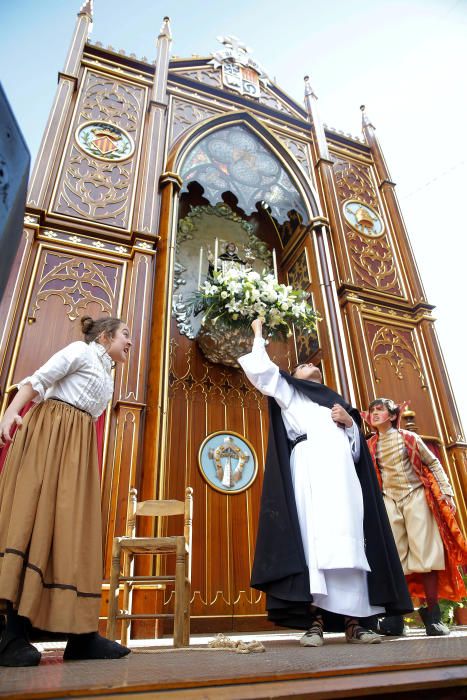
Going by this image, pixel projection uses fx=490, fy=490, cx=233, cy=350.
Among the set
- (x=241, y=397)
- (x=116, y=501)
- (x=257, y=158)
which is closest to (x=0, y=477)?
(x=116, y=501)

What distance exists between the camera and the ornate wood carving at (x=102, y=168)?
5.31 metres

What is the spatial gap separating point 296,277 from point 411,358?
186 cm

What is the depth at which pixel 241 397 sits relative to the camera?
5895 mm

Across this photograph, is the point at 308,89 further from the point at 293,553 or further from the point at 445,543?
the point at 293,553

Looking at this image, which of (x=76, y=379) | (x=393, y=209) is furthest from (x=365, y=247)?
(x=76, y=379)

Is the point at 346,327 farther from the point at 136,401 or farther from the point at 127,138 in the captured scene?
the point at 127,138

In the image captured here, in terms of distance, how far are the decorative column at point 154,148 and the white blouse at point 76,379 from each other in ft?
11.7

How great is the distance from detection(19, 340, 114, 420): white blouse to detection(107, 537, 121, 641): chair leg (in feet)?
5.35

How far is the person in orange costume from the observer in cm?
300

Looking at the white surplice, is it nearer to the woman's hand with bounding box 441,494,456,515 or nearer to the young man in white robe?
the young man in white robe

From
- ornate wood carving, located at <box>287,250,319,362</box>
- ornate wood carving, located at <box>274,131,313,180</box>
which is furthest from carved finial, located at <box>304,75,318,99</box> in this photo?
ornate wood carving, located at <box>287,250,319,362</box>

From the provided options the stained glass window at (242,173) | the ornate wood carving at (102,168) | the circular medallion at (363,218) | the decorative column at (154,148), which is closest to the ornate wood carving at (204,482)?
the decorative column at (154,148)

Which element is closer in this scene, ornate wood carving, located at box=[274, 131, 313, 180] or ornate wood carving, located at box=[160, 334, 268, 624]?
ornate wood carving, located at box=[160, 334, 268, 624]

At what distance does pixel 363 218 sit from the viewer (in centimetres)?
726
